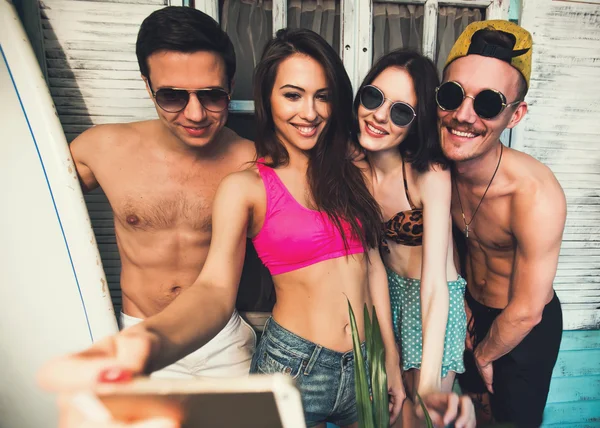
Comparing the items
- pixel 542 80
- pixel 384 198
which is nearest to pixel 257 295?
pixel 384 198

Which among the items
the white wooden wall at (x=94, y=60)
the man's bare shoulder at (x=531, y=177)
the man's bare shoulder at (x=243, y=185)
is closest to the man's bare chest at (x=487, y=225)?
the man's bare shoulder at (x=531, y=177)

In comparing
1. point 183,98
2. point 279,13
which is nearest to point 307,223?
point 183,98

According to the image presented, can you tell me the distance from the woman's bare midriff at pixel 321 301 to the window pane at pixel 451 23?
157 cm

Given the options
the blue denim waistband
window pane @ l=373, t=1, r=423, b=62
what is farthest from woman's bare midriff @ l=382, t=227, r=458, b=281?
window pane @ l=373, t=1, r=423, b=62

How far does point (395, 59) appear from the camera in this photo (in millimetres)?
1587

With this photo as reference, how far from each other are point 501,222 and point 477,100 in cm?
67

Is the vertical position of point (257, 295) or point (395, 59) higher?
point (395, 59)

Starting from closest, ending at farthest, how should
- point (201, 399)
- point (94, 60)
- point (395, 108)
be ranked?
1. point (201, 399)
2. point (395, 108)
3. point (94, 60)

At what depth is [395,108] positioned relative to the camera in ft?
5.10

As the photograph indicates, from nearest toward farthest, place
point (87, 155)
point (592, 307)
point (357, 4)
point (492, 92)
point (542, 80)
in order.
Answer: point (492, 92) < point (87, 155) < point (357, 4) < point (542, 80) < point (592, 307)

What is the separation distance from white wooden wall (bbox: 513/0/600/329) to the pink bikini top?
156 cm

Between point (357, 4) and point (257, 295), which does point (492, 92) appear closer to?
point (357, 4)

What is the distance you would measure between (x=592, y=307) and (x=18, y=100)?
3691 millimetres

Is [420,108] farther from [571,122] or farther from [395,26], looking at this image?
[571,122]
